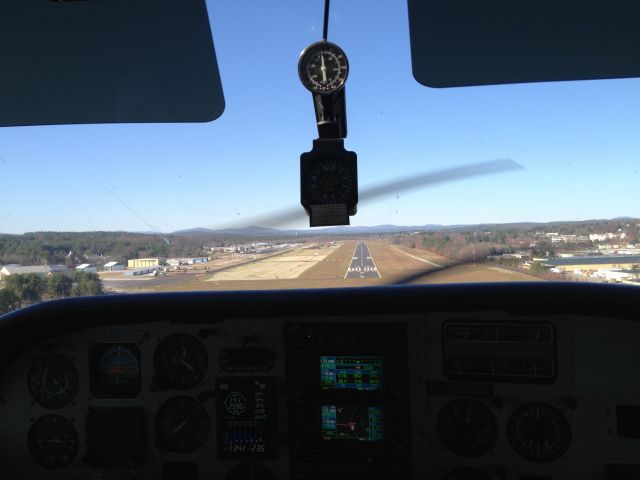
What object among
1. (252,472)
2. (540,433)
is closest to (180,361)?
(252,472)

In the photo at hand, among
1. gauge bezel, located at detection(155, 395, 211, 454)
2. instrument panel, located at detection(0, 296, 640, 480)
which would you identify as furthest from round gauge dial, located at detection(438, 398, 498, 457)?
gauge bezel, located at detection(155, 395, 211, 454)

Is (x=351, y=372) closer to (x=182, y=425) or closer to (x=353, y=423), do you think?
(x=353, y=423)

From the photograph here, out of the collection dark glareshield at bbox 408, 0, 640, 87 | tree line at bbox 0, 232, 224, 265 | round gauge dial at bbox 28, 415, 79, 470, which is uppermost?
dark glareshield at bbox 408, 0, 640, 87

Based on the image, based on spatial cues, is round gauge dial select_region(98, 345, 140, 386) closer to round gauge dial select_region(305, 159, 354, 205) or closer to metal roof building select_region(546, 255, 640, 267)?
round gauge dial select_region(305, 159, 354, 205)

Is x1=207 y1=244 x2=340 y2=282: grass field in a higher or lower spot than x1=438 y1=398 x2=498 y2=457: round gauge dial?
higher

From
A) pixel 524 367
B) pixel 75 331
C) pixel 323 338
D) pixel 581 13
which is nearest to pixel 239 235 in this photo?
pixel 323 338

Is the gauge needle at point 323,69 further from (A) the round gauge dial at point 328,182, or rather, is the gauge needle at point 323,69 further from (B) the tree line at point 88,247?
(B) the tree line at point 88,247
